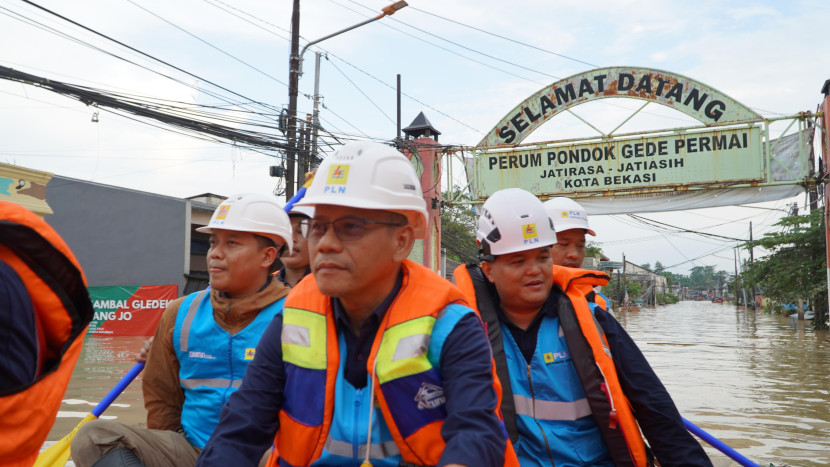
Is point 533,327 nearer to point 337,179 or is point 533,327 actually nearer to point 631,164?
point 337,179

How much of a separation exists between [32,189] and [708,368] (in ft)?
48.5

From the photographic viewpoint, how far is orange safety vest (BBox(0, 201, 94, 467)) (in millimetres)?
1573

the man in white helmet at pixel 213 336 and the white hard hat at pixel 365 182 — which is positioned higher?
the white hard hat at pixel 365 182

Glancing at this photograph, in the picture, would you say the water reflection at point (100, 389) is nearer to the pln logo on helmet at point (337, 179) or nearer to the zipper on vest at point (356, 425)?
the zipper on vest at point (356, 425)

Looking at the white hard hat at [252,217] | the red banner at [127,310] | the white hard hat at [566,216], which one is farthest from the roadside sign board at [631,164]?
the white hard hat at [252,217]

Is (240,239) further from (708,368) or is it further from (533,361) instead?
(708,368)

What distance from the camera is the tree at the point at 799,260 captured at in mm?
20359

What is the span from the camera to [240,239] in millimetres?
3281

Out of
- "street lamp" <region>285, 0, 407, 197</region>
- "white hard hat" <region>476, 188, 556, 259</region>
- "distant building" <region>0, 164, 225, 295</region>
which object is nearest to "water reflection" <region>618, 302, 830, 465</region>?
"white hard hat" <region>476, 188, 556, 259</region>

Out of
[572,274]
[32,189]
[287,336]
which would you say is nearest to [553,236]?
[572,274]

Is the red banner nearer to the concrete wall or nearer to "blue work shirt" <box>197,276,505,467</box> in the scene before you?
the concrete wall

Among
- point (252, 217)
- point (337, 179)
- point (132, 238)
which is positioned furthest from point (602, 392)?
point (132, 238)

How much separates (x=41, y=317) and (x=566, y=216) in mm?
3158

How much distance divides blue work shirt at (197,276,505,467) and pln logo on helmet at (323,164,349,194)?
38 centimetres
